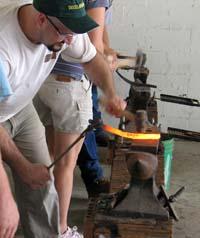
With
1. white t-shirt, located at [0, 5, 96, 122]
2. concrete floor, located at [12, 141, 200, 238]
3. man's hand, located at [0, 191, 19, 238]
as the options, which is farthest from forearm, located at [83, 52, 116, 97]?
concrete floor, located at [12, 141, 200, 238]

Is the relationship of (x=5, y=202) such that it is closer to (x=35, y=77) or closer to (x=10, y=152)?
(x=10, y=152)

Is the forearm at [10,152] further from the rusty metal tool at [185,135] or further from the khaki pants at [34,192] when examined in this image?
the rusty metal tool at [185,135]

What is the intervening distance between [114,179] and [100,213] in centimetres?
33

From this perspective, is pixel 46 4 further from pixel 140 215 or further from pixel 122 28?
pixel 122 28

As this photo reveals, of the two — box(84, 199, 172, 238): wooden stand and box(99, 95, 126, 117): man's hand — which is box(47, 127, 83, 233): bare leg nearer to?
box(99, 95, 126, 117): man's hand

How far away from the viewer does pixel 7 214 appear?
1.36 metres

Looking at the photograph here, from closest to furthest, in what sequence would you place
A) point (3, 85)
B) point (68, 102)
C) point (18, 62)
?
1. point (3, 85)
2. point (18, 62)
3. point (68, 102)

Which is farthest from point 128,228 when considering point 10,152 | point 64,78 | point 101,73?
point 64,78

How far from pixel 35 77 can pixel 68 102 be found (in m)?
0.43

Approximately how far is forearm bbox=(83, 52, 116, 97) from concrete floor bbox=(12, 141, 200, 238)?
803 millimetres

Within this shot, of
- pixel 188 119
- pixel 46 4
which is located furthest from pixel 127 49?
pixel 46 4


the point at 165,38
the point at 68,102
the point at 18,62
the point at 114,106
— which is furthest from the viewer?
the point at 165,38

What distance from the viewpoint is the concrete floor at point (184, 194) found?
7.84 ft

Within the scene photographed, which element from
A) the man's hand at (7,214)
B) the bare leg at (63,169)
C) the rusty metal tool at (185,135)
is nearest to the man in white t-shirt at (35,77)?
the bare leg at (63,169)
